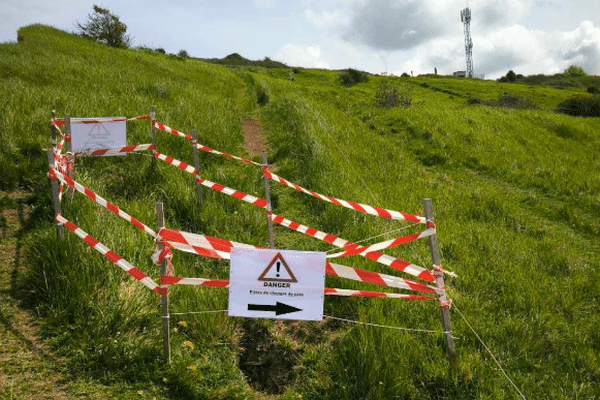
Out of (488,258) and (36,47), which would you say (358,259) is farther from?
(36,47)

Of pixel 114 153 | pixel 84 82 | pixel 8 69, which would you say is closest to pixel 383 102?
pixel 84 82

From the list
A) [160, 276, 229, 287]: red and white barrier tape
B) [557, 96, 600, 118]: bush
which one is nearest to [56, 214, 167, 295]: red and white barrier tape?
[160, 276, 229, 287]: red and white barrier tape

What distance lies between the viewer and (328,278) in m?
4.34

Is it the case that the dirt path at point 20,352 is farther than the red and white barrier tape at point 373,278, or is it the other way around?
the red and white barrier tape at point 373,278

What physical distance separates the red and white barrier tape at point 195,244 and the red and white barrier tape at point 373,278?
0.67 m

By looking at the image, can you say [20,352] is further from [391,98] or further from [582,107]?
[582,107]

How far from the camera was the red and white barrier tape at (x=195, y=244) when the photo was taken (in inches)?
127

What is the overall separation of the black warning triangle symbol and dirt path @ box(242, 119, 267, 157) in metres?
6.53

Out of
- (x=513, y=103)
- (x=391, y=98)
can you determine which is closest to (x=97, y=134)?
(x=391, y=98)

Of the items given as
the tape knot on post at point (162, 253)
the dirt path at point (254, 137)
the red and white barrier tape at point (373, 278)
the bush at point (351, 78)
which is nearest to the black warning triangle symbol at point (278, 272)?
the red and white barrier tape at point (373, 278)

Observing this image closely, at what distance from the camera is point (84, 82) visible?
12.7 metres

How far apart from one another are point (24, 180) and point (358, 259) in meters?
5.16

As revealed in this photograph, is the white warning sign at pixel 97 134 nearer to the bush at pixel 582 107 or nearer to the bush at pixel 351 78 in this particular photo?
the bush at pixel 351 78

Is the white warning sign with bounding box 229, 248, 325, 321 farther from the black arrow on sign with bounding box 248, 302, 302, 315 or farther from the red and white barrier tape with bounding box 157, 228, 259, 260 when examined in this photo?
the red and white barrier tape with bounding box 157, 228, 259, 260
